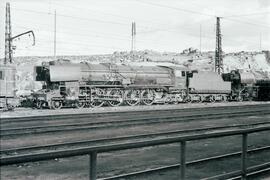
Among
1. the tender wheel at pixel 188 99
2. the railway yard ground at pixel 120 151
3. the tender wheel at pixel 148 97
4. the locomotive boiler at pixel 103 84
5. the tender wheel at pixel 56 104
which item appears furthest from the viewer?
the tender wheel at pixel 188 99

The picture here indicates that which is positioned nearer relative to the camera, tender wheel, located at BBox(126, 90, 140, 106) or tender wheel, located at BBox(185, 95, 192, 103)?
tender wheel, located at BBox(126, 90, 140, 106)

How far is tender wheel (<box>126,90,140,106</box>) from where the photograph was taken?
31.9 metres

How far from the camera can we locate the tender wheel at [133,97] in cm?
3188

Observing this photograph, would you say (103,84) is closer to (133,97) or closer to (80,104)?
(80,104)

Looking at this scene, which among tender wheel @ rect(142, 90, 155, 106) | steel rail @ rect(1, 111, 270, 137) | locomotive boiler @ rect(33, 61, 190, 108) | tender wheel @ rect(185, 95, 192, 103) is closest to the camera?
steel rail @ rect(1, 111, 270, 137)

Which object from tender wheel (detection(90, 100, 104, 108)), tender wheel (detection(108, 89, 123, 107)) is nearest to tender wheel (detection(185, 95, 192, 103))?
tender wheel (detection(108, 89, 123, 107))

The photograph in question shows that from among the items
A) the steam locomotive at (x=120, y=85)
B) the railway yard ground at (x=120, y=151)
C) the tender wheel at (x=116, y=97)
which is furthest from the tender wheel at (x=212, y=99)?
the railway yard ground at (x=120, y=151)

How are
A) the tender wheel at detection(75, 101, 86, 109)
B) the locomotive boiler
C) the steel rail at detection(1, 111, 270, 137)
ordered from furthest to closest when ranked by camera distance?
1. the tender wheel at detection(75, 101, 86, 109)
2. the locomotive boiler
3. the steel rail at detection(1, 111, 270, 137)

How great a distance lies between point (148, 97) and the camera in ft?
109

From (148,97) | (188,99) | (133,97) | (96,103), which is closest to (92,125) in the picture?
(96,103)

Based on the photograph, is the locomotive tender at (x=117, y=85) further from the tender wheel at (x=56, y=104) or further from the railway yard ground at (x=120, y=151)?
the railway yard ground at (x=120, y=151)

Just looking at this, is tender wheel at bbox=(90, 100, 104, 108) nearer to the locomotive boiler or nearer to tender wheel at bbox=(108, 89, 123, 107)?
the locomotive boiler

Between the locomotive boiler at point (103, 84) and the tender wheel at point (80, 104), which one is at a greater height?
the locomotive boiler at point (103, 84)

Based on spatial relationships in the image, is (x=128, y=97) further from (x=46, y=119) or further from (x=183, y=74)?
(x=46, y=119)
